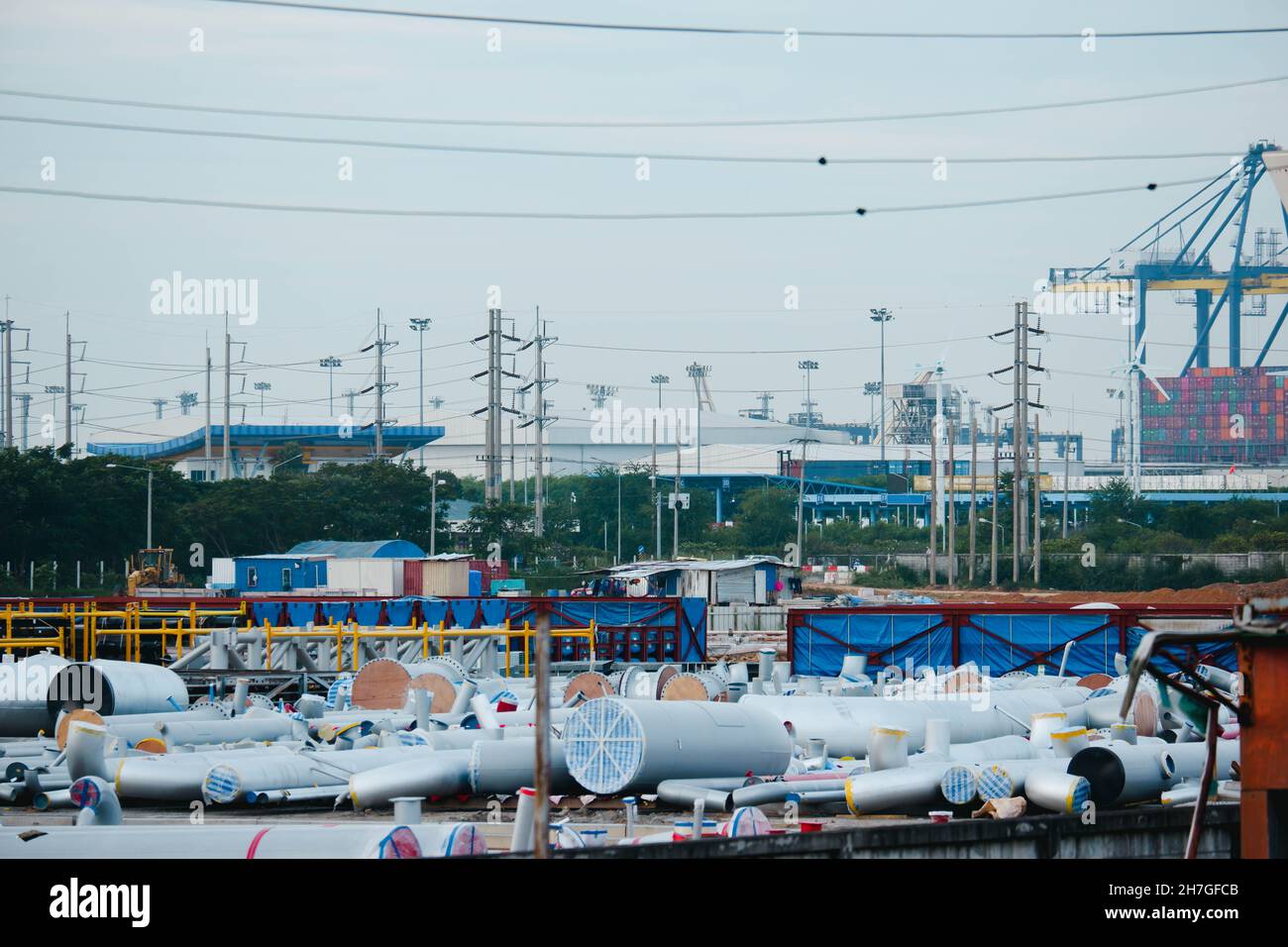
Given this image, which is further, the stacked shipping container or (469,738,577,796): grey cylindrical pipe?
the stacked shipping container

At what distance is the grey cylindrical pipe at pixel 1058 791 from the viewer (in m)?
13.2

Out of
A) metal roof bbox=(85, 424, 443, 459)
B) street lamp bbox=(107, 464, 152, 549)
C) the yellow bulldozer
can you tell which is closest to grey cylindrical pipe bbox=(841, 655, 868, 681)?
the yellow bulldozer

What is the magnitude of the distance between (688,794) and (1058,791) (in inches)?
126

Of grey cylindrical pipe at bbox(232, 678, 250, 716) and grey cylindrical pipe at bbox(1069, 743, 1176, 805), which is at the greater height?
grey cylindrical pipe at bbox(1069, 743, 1176, 805)

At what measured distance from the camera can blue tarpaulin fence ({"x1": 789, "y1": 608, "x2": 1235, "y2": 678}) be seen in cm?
2775

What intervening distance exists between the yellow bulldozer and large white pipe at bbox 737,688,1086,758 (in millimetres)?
37303

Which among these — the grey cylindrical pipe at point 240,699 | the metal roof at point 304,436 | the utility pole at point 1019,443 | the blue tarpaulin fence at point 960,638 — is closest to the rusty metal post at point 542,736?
the grey cylindrical pipe at point 240,699

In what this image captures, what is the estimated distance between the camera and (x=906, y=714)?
18062 mm

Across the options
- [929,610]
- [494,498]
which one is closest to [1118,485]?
[494,498]

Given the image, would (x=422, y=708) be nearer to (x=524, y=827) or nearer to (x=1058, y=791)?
(x=1058, y=791)

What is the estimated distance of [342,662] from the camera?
28.3m

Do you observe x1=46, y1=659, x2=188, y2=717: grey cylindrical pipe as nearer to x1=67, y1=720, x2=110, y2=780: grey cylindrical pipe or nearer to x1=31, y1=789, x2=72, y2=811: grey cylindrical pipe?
x1=31, y1=789, x2=72, y2=811: grey cylindrical pipe

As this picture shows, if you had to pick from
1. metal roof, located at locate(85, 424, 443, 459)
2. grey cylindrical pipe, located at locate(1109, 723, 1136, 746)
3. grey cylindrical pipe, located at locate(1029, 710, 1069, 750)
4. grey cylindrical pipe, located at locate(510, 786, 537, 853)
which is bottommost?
grey cylindrical pipe, located at locate(1029, 710, 1069, 750)
